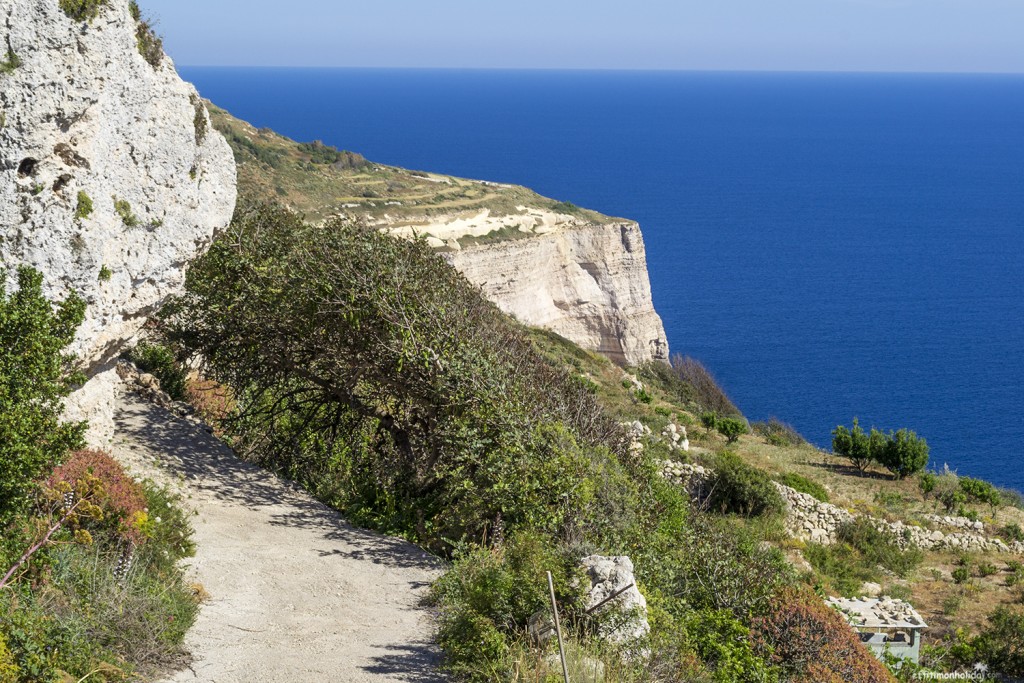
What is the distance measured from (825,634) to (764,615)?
2.08 feet

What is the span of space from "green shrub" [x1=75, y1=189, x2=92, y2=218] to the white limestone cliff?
0.01 metres

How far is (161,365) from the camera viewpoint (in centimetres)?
1568

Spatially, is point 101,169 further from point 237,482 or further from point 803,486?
point 803,486

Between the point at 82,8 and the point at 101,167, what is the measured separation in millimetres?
1398

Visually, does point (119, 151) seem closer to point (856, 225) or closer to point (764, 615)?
point (764, 615)

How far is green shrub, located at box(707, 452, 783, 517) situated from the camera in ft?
67.1

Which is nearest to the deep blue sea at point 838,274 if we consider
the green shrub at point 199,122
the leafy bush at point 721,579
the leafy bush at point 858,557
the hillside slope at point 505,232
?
the hillside slope at point 505,232

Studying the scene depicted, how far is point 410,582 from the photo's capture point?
984 centimetres

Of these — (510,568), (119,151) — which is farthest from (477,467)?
(119,151)

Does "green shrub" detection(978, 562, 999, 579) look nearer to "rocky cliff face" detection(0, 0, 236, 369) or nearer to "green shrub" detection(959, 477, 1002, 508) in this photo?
"green shrub" detection(959, 477, 1002, 508)

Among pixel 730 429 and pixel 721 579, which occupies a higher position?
pixel 730 429

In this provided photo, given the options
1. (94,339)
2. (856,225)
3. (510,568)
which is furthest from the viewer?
(856,225)

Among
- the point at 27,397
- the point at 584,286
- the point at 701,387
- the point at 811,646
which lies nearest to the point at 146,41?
the point at 27,397

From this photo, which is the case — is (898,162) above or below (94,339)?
above
